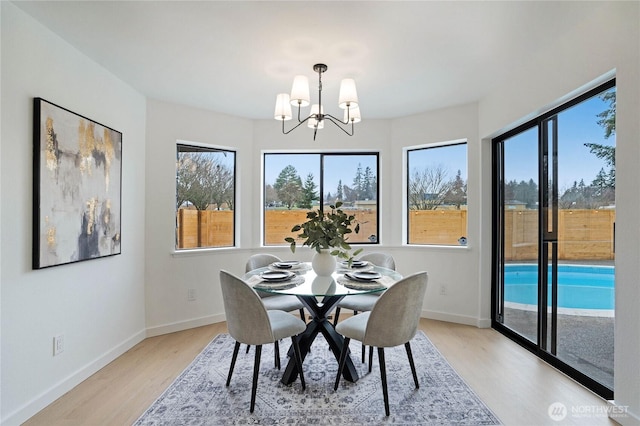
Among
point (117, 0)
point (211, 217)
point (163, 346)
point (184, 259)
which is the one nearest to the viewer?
point (117, 0)

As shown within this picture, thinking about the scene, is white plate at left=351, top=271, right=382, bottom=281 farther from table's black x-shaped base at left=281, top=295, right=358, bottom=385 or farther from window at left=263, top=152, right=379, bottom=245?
window at left=263, top=152, right=379, bottom=245

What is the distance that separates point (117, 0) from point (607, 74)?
2.99 m

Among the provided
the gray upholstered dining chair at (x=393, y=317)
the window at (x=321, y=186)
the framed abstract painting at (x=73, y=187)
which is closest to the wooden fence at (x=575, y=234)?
the gray upholstered dining chair at (x=393, y=317)

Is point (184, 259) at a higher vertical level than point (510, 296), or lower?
higher

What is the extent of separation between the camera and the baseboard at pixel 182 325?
3518 millimetres

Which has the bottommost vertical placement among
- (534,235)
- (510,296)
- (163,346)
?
(163,346)

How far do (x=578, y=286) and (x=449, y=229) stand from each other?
1.64m

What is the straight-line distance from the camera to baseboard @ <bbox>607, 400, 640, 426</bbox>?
6.17 feet

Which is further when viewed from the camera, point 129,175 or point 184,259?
point 184,259

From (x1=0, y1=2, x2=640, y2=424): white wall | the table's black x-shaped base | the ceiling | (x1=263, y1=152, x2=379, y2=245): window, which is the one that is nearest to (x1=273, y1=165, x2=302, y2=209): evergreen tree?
(x1=263, y1=152, x2=379, y2=245): window

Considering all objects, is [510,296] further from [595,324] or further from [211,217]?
[211,217]

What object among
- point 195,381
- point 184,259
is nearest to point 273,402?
point 195,381

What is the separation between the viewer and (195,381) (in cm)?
249

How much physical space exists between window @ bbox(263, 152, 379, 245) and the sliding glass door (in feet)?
5.32
